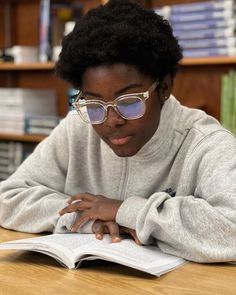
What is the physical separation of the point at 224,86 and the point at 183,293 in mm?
1533

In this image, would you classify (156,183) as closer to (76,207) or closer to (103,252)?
(76,207)

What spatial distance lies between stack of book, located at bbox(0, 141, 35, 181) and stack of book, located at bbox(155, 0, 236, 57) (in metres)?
1.14

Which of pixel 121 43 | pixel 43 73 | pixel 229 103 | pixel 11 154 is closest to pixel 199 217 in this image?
pixel 121 43

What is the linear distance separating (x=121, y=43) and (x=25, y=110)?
1888 millimetres

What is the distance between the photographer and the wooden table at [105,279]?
2.95ft

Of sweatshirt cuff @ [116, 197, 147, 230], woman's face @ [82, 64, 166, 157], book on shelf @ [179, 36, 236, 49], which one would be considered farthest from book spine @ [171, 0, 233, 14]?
sweatshirt cuff @ [116, 197, 147, 230]

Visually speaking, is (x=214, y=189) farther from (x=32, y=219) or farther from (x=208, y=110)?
(x=208, y=110)

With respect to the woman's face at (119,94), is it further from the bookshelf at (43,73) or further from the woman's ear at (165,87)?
the bookshelf at (43,73)

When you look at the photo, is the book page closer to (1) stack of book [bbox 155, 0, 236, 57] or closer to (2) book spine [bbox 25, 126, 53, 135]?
(1) stack of book [bbox 155, 0, 236, 57]

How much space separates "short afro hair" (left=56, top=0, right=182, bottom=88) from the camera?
1125 millimetres

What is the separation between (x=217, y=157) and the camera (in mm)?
1158

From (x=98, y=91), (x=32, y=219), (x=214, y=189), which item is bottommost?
(x=32, y=219)

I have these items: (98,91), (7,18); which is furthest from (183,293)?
(7,18)

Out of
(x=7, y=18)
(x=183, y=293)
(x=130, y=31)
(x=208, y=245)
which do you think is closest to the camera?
(x=183, y=293)
